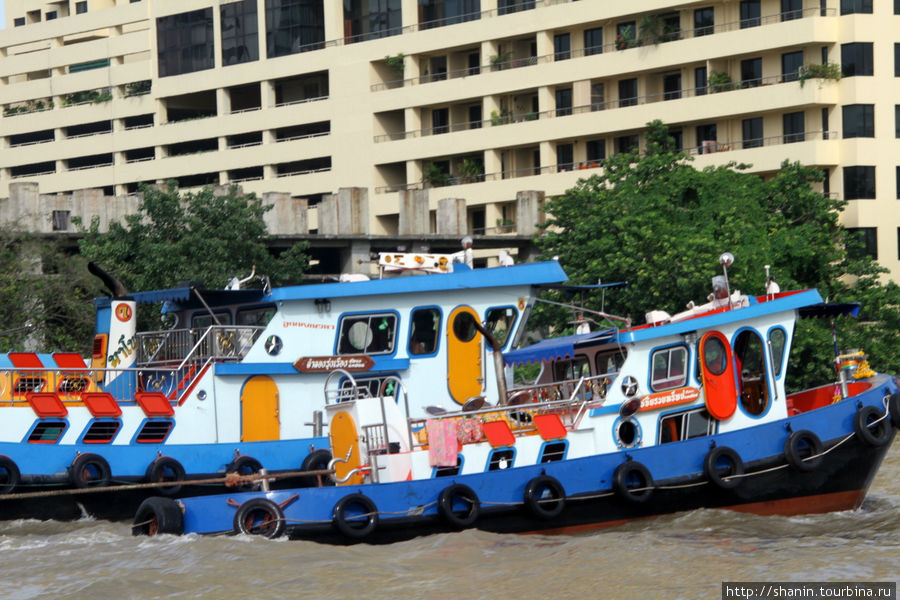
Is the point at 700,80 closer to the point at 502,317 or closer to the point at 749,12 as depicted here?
the point at 749,12

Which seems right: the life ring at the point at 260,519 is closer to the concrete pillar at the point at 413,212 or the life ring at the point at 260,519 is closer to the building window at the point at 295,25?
the concrete pillar at the point at 413,212

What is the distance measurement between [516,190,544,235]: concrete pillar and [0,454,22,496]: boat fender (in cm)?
2781

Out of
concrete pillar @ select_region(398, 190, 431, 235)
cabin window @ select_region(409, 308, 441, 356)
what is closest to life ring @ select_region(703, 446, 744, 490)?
cabin window @ select_region(409, 308, 441, 356)

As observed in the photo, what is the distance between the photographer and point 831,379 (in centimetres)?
3088

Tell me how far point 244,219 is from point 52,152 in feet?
120

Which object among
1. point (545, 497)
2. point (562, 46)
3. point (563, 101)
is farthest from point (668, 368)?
point (562, 46)

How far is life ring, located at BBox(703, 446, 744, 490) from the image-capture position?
18.2 metres

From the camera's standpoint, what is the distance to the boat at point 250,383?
1983cm

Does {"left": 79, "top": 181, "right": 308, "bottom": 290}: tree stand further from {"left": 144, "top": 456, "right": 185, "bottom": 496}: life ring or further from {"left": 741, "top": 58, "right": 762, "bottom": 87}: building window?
{"left": 741, "top": 58, "right": 762, "bottom": 87}: building window

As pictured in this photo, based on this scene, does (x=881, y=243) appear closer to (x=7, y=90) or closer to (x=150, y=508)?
(x=150, y=508)

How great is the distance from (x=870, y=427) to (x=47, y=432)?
36.0ft

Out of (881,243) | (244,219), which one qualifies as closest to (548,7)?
(881,243)

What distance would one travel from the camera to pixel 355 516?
55.9 ft

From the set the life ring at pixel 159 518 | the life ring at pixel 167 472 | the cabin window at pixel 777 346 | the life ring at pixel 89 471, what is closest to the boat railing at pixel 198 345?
the life ring at pixel 167 472
